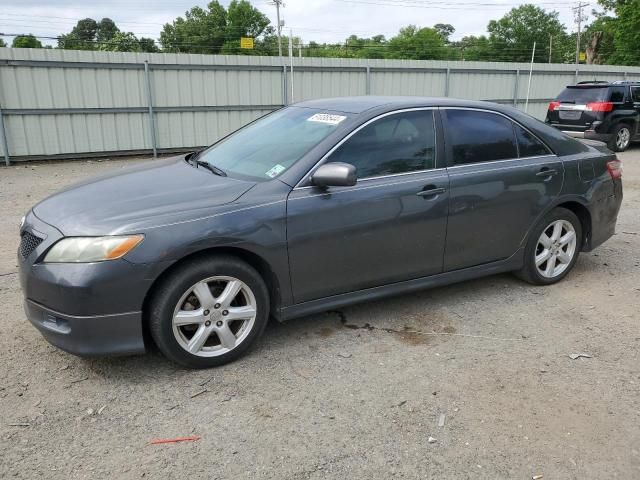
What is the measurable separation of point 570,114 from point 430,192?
11.9 metres

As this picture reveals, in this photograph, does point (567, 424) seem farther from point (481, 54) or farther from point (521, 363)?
point (481, 54)

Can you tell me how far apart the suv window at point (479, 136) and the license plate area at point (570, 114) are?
1091 centimetres

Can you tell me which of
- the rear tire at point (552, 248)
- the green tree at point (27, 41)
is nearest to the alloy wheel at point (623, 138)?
the rear tire at point (552, 248)

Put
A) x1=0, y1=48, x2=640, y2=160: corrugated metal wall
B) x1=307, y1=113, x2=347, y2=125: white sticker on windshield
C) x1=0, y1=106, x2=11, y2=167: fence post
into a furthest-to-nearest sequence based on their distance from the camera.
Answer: x1=0, y1=48, x2=640, y2=160: corrugated metal wall → x1=0, y1=106, x2=11, y2=167: fence post → x1=307, y1=113, x2=347, y2=125: white sticker on windshield

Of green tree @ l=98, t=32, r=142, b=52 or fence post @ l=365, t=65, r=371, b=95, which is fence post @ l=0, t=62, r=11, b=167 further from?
green tree @ l=98, t=32, r=142, b=52

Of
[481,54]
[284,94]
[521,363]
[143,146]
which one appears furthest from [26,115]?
[481,54]

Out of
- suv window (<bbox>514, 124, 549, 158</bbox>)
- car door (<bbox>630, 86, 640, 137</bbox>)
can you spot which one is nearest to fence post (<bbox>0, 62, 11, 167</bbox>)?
suv window (<bbox>514, 124, 549, 158</bbox>)

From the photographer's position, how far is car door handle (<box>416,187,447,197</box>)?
3891 millimetres

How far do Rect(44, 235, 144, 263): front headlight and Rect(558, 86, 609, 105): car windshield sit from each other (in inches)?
537

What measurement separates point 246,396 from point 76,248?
122 centimetres

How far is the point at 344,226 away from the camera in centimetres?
359

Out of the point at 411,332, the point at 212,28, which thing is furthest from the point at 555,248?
the point at 212,28

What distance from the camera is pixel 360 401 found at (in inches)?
121

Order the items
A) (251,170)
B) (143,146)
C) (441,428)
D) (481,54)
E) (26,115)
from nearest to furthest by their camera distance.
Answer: (441,428)
(251,170)
(26,115)
(143,146)
(481,54)
